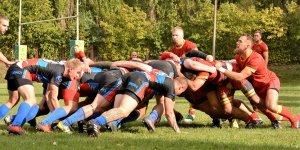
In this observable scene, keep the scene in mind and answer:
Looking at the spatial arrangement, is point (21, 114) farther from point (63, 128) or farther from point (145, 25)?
point (145, 25)

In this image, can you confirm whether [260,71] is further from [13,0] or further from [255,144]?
[13,0]

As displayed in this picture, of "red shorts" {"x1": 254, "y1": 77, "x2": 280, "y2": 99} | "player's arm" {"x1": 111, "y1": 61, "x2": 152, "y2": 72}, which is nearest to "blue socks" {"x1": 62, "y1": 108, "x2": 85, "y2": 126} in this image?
"player's arm" {"x1": 111, "y1": 61, "x2": 152, "y2": 72}

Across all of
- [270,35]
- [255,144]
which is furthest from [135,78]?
[270,35]

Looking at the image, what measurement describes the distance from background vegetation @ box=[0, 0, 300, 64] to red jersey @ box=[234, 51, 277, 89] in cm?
3566

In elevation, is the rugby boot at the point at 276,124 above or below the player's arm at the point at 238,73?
below

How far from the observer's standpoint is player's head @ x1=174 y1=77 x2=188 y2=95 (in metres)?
9.99

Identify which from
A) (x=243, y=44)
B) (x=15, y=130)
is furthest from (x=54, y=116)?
(x=243, y=44)

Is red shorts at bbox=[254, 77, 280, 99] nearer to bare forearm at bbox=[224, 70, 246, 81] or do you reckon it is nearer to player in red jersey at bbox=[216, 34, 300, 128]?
player in red jersey at bbox=[216, 34, 300, 128]

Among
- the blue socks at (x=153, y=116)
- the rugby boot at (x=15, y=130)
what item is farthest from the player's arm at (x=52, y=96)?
the blue socks at (x=153, y=116)

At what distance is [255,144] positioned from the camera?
8.03m

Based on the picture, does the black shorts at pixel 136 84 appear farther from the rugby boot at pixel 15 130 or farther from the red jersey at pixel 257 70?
the red jersey at pixel 257 70

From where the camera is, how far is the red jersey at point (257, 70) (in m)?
10.4

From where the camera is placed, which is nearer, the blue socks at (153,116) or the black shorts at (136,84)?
the black shorts at (136,84)

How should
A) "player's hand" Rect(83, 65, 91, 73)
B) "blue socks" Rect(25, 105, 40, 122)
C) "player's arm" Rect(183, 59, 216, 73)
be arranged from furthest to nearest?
"player's hand" Rect(83, 65, 91, 73) < "player's arm" Rect(183, 59, 216, 73) < "blue socks" Rect(25, 105, 40, 122)
